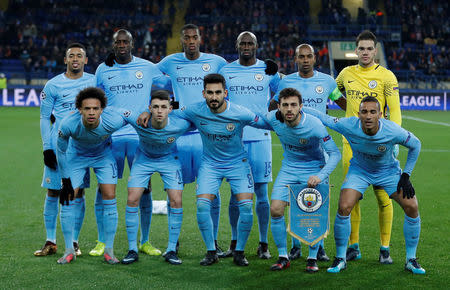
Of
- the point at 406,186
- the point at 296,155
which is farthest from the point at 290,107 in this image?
the point at 406,186

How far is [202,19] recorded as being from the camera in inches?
1387

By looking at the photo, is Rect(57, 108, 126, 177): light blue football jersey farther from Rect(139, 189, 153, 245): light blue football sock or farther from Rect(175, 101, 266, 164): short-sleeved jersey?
Rect(139, 189, 153, 245): light blue football sock

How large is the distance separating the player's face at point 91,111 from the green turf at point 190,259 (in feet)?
→ 4.61

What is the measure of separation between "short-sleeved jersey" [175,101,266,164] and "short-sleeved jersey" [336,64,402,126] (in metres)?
1.15

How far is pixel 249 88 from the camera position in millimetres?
6523

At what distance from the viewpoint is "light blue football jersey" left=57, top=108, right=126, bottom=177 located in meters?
5.88

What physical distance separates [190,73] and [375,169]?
2239 mm

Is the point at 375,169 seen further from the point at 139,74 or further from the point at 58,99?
the point at 58,99

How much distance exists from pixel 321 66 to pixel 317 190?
2666 centimetres

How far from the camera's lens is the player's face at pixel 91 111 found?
5.81 metres

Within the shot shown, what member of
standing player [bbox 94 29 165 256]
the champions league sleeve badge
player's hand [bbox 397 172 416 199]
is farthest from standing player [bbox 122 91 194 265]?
player's hand [bbox 397 172 416 199]

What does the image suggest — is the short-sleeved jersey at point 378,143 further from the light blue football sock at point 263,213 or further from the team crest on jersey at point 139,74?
the team crest on jersey at point 139,74

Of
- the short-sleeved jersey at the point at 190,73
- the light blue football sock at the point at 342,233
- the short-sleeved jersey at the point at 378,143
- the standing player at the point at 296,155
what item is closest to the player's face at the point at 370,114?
the short-sleeved jersey at the point at 378,143

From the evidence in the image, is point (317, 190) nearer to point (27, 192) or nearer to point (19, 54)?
point (27, 192)
